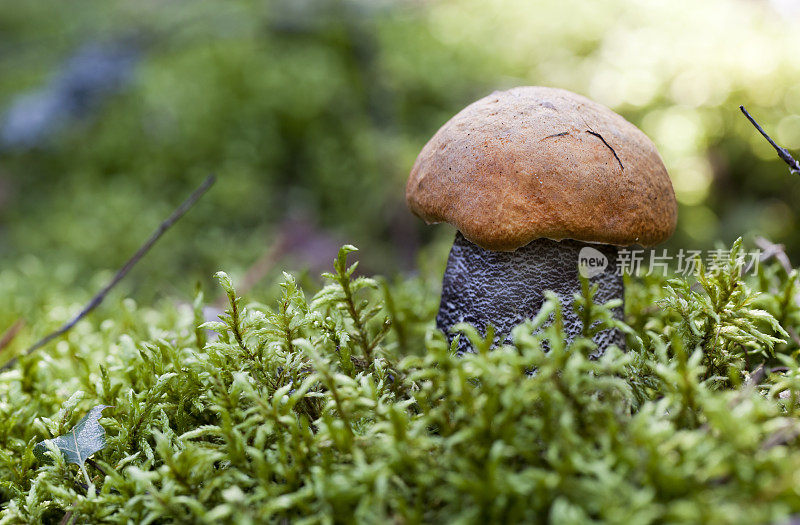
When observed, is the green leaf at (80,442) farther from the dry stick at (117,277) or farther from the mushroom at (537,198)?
the mushroom at (537,198)

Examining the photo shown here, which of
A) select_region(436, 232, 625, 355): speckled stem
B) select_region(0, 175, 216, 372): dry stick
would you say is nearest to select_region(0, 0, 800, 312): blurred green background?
select_region(0, 175, 216, 372): dry stick

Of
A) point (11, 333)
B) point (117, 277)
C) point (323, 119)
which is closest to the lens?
point (117, 277)

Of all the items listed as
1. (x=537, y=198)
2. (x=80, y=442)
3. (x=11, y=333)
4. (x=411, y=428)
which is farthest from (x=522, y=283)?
(x=11, y=333)

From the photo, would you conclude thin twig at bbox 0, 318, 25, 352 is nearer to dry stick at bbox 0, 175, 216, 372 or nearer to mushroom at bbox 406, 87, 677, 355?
dry stick at bbox 0, 175, 216, 372

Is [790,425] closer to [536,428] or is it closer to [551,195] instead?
[536,428]

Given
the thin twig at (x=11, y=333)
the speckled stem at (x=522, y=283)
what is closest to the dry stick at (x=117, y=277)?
the thin twig at (x=11, y=333)

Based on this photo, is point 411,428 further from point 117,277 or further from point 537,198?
point 117,277

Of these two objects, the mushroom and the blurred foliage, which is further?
the mushroom
